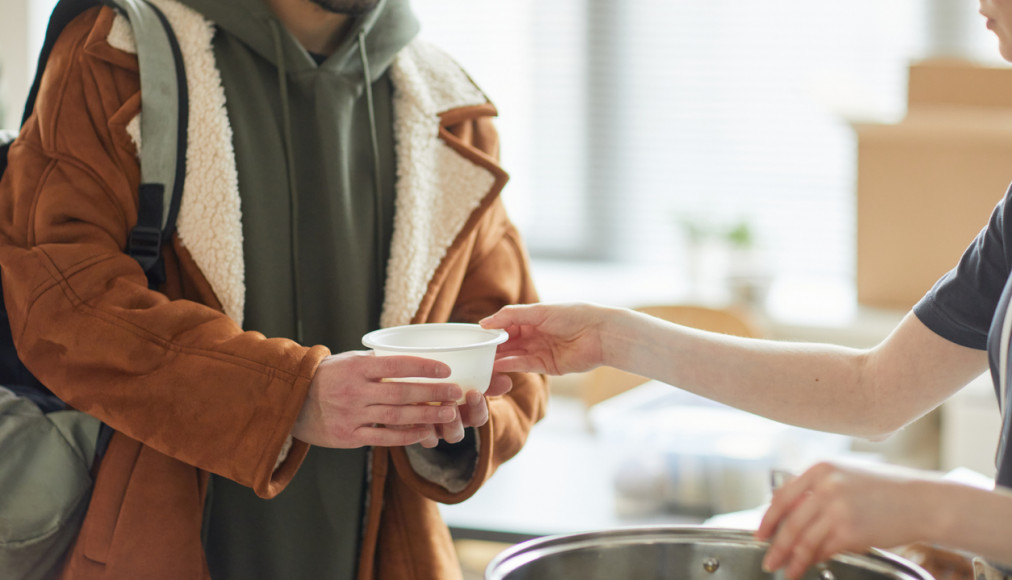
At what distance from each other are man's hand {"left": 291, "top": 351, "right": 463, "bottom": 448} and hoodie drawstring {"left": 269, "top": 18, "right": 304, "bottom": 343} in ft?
0.61

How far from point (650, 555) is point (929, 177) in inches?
69.5

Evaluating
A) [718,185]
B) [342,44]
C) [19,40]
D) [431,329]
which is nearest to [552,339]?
[431,329]

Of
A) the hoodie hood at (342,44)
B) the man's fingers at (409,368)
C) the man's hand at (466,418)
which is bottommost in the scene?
the man's hand at (466,418)

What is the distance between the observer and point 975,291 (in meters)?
1.11

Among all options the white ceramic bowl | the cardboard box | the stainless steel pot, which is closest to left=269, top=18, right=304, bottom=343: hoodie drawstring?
the white ceramic bowl

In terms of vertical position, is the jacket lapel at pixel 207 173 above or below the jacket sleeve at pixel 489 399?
above

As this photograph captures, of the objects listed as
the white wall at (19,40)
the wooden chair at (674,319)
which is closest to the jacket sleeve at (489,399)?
the wooden chair at (674,319)

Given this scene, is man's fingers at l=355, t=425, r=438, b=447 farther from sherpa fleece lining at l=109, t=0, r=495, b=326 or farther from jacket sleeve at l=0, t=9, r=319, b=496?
sherpa fleece lining at l=109, t=0, r=495, b=326

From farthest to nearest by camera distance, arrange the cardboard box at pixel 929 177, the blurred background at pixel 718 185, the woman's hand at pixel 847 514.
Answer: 1. the cardboard box at pixel 929 177
2. the blurred background at pixel 718 185
3. the woman's hand at pixel 847 514

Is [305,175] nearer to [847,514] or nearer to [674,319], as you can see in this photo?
[847,514]

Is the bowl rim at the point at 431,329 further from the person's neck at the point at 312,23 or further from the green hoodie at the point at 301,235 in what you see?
the person's neck at the point at 312,23

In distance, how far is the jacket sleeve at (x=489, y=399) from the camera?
127cm

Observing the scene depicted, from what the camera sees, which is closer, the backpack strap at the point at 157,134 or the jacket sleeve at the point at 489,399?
the backpack strap at the point at 157,134

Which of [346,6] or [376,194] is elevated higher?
[346,6]
